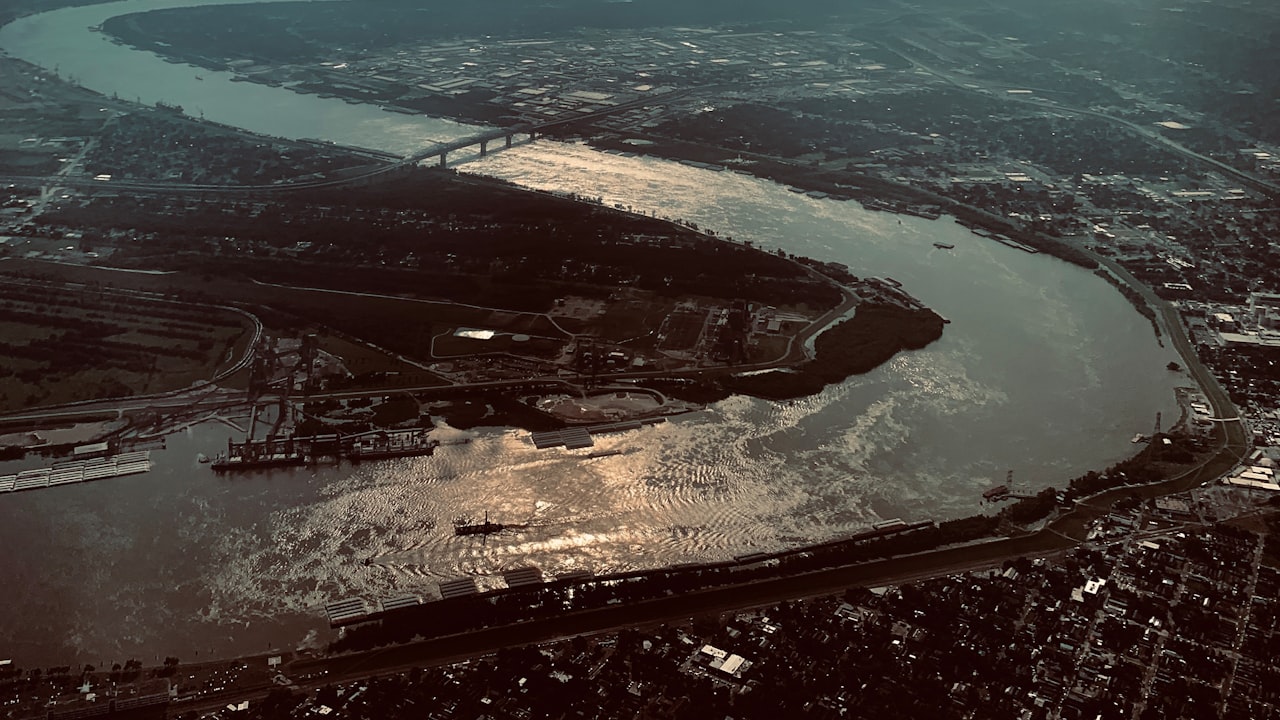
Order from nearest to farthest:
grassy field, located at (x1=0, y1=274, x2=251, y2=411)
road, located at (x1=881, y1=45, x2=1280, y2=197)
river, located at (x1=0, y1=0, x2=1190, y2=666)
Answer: river, located at (x1=0, y1=0, x2=1190, y2=666), grassy field, located at (x1=0, y1=274, x2=251, y2=411), road, located at (x1=881, y1=45, x2=1280, y2=197)

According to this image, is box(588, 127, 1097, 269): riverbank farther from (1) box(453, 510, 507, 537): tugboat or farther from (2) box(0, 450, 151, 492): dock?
(2) box(0, 450, 151, 492): dock

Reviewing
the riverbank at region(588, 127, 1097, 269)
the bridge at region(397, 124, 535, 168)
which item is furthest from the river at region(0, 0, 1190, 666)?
the bridge at region(397, 124, 535, 168)

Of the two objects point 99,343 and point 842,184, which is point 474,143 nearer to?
point 842,184

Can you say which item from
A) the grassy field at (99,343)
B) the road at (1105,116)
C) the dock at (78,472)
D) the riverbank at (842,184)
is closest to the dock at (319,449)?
the dock at (78,472)

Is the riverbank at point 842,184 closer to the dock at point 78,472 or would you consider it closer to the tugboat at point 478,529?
the tugboat at point 478,529

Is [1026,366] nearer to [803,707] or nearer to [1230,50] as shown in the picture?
[803,707]
